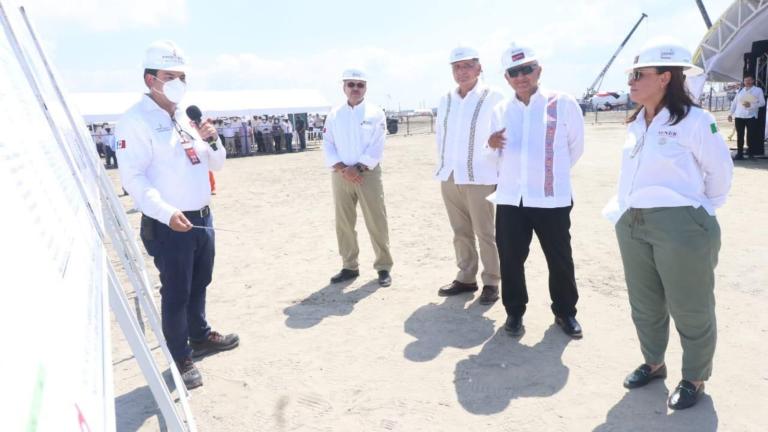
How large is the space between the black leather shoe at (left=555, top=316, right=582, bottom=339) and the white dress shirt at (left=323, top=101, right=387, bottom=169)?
2.28 meters

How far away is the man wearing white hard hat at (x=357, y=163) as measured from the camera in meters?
5.01

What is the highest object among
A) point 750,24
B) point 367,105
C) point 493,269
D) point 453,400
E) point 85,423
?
point 750,24

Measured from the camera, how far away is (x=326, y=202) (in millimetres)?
9672

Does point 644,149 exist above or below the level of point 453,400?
above

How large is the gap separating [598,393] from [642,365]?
0.34 m

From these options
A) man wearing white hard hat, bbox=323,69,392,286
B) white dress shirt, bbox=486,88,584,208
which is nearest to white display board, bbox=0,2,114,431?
white dress shirt, bbox=486,88,584,208

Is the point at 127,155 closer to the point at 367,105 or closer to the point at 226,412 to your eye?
the point at 226,412

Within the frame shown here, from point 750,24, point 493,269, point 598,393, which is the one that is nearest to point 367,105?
point 493,269

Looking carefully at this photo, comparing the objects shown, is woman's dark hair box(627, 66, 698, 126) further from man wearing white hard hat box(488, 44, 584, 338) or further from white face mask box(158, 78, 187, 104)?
white face mask box(158, 78, 187, 104)

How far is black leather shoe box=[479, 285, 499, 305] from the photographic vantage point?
4457 mm

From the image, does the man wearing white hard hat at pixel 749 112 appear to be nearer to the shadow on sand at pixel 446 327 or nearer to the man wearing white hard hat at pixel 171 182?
the shadow on sand at pixel 446 327

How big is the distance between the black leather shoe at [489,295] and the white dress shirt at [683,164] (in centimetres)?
188

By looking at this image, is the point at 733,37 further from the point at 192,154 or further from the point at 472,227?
the point at 192,154

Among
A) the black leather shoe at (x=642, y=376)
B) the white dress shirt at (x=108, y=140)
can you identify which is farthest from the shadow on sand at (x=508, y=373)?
the white dress shirt at (x=108, y=140)
